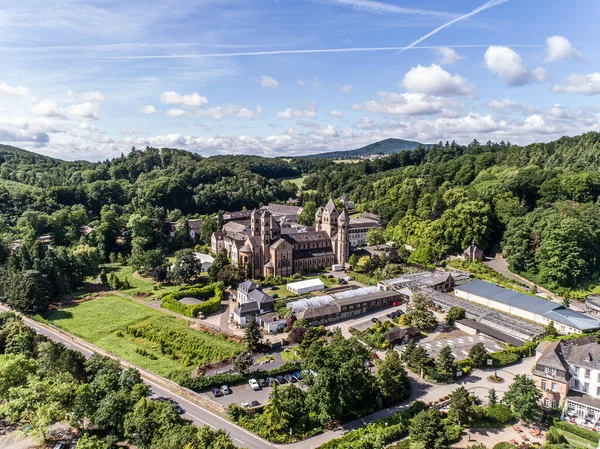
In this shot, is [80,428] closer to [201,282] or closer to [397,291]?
[201,282]

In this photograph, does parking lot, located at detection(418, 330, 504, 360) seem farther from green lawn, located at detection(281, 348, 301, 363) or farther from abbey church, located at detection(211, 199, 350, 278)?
abbey church, located at detection(211, 199, 350, 278)

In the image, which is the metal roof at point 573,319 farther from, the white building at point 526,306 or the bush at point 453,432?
the bush at point 453,432

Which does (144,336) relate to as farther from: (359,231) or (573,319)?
(359,231)

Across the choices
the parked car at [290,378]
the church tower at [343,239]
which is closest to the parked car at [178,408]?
the parked car at [290,378]

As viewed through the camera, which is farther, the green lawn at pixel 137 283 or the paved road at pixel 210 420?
the green lawn at pixel 137 283

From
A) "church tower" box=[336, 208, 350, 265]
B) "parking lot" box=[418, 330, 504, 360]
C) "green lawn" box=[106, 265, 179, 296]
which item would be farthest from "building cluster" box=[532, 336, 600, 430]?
"green lawn" box=[106, 265, 179, 296]

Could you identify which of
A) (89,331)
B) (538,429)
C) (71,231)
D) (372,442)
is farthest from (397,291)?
(71,231)
